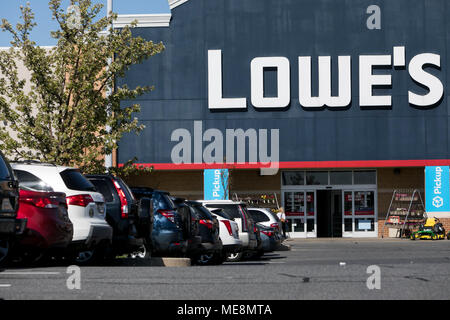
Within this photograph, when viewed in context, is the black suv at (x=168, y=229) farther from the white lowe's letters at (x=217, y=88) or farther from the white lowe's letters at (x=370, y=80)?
the white lowe's letters at (x=370, y=80)

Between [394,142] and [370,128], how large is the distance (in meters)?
1.52

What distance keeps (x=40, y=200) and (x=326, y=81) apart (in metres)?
34.5

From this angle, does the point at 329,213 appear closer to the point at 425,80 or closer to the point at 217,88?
the point at 425,80

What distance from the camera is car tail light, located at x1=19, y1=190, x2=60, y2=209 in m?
13.2

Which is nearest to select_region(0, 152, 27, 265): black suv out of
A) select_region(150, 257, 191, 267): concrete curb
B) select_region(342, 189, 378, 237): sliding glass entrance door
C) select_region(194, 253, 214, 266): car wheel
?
select_region(150, 257, 191, 267): concrete curb

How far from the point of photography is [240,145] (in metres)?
46.1

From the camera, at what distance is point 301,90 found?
46.3 metres

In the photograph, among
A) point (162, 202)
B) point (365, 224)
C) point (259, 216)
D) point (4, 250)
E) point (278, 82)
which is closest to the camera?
point (4, 250)

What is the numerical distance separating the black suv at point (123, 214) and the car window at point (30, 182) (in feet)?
7.56

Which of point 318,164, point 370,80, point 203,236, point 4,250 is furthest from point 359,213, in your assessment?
point 4,250

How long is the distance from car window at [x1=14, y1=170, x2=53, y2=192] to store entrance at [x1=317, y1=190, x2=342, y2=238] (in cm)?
3557

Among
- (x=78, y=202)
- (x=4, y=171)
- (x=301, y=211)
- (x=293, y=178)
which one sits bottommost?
(x=301, y=211)

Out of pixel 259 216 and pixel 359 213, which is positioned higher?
pixel 259 216

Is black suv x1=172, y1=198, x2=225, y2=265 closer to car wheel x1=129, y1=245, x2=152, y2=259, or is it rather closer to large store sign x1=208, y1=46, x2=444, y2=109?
car wheel x1=129, y1=245, x2=152, y2=259
